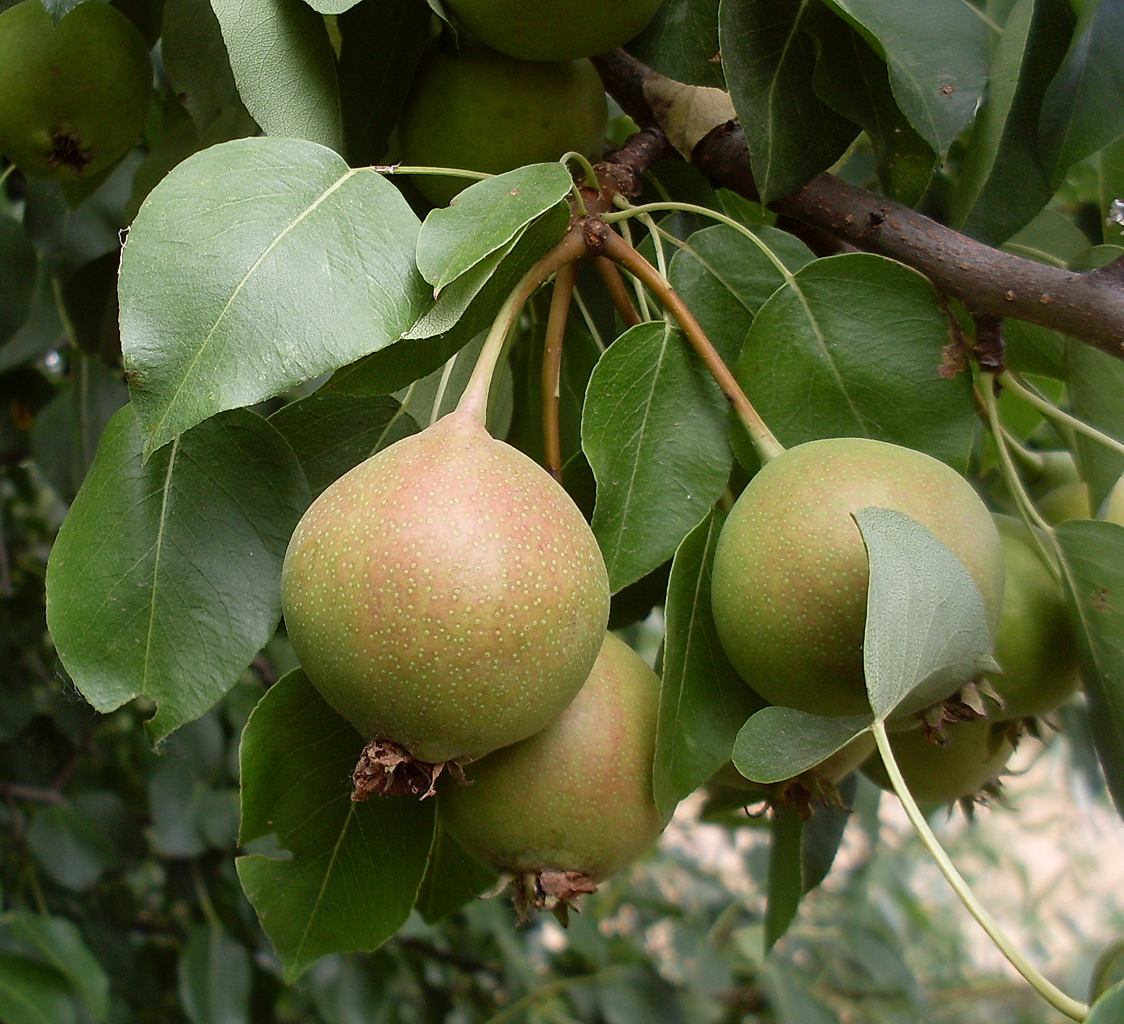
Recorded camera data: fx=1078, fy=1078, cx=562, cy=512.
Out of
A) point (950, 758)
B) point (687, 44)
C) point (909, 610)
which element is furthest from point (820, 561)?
point (687, 44)

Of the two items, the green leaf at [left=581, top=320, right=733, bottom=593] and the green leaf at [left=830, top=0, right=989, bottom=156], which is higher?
the green leaf at [left=830, top=0, right=989, bottom=156]

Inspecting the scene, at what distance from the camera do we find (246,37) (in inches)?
24.3

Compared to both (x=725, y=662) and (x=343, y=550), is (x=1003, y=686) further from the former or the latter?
(x=343, y=550)

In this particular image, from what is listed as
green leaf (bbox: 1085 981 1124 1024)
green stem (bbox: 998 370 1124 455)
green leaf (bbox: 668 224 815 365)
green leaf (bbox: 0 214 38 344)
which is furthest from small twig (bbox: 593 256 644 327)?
green leaf (bbox: 0 214 38 344)

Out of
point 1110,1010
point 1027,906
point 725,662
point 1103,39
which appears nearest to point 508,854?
point 725,662

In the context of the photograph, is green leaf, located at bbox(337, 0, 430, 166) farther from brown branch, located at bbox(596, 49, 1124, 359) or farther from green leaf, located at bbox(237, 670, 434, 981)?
green leaf, located at bbox(237, 670, 434, 981)

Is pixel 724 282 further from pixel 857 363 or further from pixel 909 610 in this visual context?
pixel 909 610

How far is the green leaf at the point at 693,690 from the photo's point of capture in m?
0.58

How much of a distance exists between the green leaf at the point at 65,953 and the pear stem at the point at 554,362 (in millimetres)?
855

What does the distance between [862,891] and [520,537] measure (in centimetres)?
191

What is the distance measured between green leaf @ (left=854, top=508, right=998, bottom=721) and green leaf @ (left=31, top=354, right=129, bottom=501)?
2.28 ft

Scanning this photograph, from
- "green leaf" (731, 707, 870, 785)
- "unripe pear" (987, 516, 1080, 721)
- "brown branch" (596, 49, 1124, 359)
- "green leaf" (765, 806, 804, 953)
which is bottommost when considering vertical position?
"green leaf" (765, 806, 804, 953)

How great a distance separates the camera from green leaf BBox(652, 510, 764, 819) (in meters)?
0.58

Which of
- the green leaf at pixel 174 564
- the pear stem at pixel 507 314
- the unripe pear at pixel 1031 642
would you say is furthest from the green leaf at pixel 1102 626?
the green leaf at pixel 174 564
